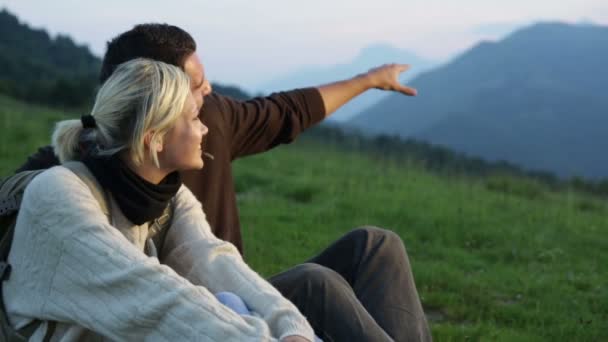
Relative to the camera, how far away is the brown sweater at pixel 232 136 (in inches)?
152

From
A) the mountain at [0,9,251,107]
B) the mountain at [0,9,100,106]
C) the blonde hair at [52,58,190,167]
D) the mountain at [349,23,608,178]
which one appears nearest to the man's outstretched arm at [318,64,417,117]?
the blonde hair at [52,58,190,167]

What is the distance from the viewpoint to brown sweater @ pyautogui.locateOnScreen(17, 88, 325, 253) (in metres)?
3.87

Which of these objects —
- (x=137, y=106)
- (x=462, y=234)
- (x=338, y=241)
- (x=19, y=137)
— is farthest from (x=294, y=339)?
(x=19, y=137)

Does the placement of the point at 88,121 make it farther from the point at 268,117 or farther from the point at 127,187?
the point at 268,117

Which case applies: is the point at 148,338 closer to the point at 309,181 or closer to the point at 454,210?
the point at 454,210

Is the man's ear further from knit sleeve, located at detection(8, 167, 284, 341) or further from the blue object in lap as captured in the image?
the blue object in lap

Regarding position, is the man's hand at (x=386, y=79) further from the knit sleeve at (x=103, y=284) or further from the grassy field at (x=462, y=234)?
the knit sleeve at (x=103, y=284)

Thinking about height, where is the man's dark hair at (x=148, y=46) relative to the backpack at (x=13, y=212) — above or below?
above

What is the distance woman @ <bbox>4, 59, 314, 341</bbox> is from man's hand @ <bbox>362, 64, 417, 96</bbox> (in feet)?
7.02

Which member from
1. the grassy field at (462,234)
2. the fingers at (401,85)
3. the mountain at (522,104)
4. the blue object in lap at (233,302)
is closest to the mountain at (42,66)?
the grassy field at (462,234)

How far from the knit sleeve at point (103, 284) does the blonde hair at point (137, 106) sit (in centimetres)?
25

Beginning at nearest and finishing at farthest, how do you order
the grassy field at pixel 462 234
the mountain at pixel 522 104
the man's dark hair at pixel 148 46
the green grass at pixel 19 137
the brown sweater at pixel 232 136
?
the man's dark hair at pixel 148 46
the brown sweater at pixel 232 136
the grassy field at pixel 462 234
the green grass at pixel 19 137
the mountain at pixel 522 104

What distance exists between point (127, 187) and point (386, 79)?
2.49 m

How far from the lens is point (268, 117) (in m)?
4.33
